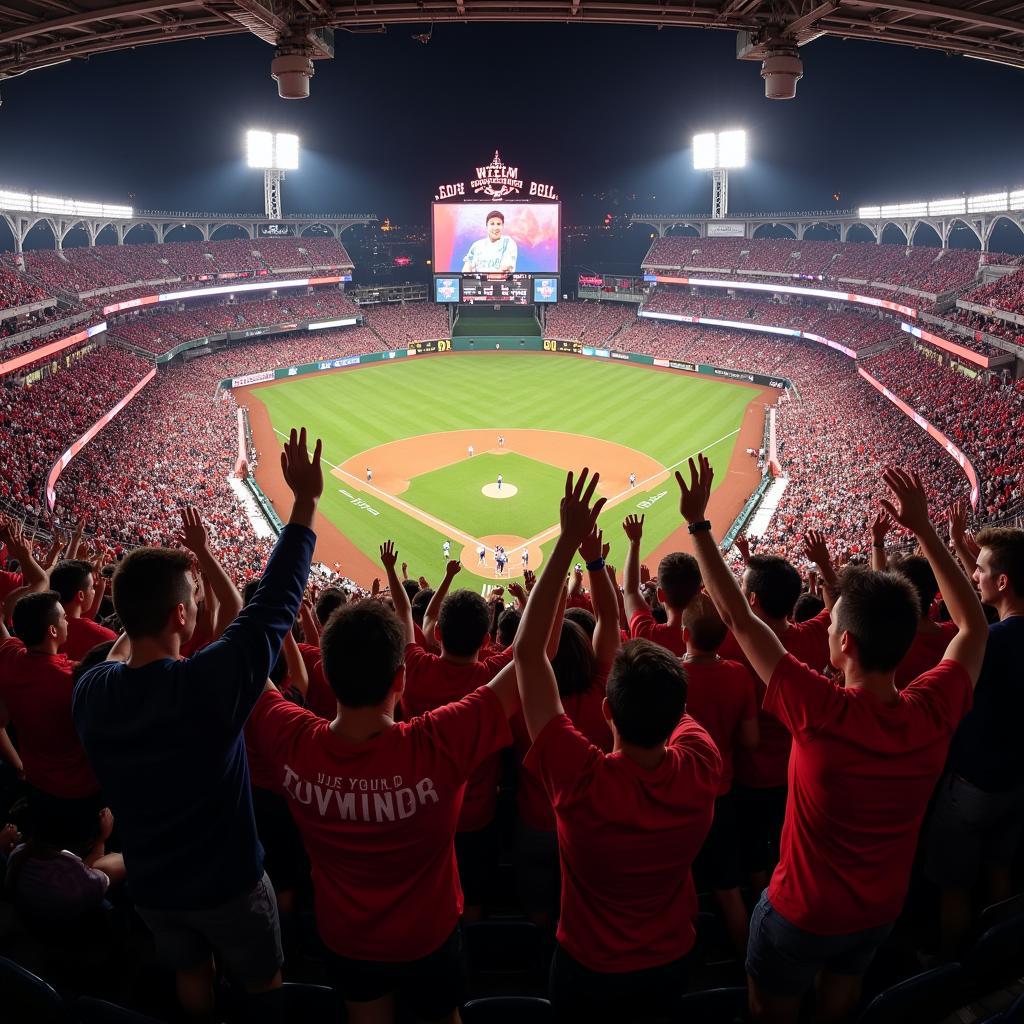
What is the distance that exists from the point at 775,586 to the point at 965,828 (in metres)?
1.76

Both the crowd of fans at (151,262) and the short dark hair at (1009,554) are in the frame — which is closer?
the short dark hair at (1009,554)

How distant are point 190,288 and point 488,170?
27.6 m

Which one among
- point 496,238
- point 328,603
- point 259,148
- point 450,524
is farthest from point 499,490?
point 259,148

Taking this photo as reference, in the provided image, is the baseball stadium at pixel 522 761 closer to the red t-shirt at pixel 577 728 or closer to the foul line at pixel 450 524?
the red t-shirt at pixel 577 728

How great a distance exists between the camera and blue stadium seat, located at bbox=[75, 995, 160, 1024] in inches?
119

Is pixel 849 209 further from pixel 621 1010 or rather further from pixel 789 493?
pixel 621 1010

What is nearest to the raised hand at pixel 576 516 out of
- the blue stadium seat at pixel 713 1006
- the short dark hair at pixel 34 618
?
the blue stadium seat at pixel 713 1006

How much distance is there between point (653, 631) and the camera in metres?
5.18

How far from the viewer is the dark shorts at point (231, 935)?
318 centimetres

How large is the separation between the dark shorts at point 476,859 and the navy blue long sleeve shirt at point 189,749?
170 centimetres

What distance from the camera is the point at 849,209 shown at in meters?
69.8

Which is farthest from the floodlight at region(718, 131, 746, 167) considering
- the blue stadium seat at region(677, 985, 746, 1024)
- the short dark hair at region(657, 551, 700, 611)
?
the blue stadium seat at region(677, 985, 746, 1024)

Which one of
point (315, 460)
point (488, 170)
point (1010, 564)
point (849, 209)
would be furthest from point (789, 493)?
point (849, 209)

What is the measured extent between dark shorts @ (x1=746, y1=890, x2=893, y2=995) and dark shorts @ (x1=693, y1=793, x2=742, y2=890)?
35.5 inches
